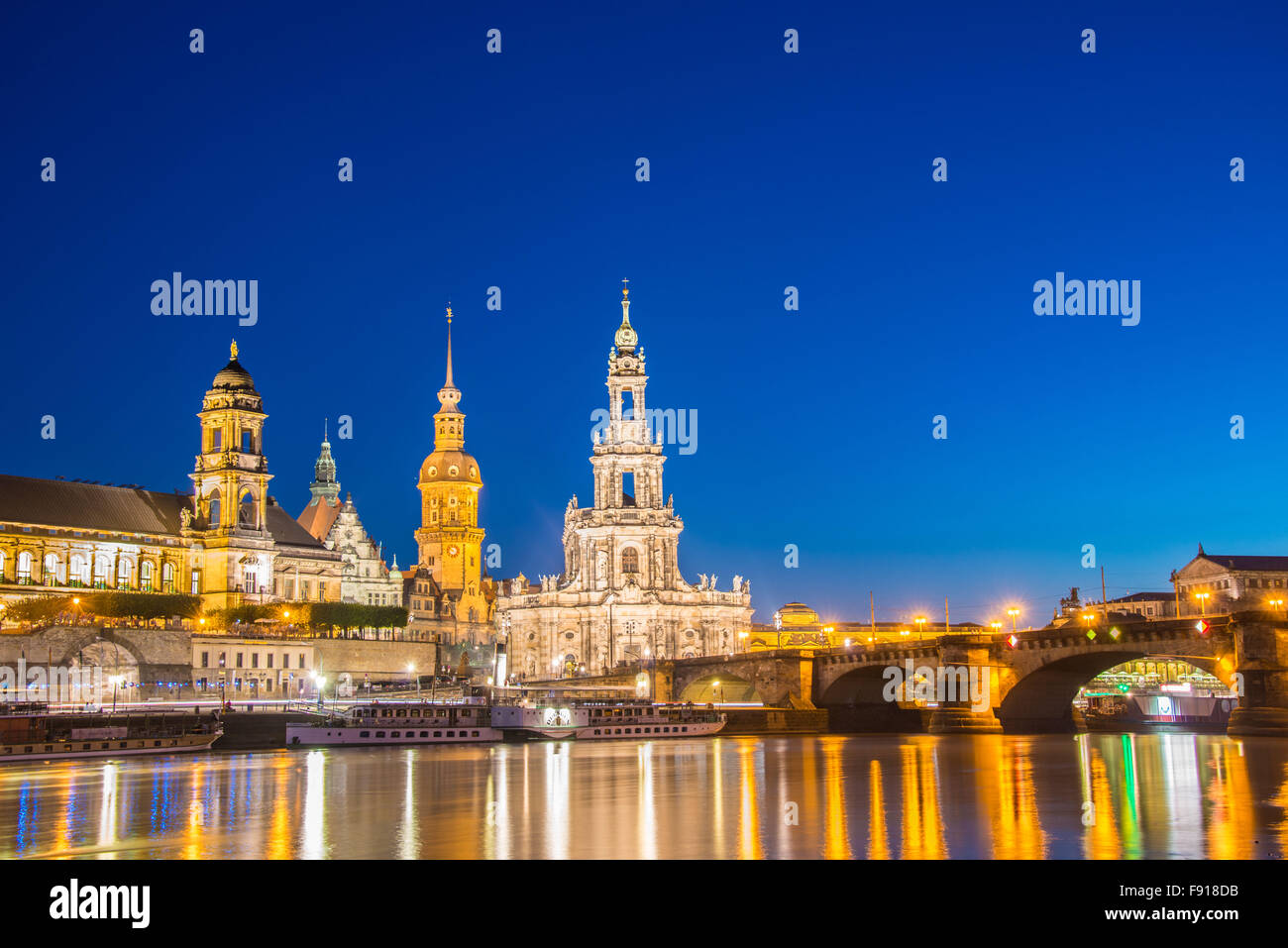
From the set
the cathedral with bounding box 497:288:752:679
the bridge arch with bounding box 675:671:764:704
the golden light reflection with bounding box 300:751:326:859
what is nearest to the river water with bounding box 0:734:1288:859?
the golden light reflection with bounding box 300:751:326:859

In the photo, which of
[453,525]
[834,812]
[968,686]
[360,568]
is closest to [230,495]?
[360,568]

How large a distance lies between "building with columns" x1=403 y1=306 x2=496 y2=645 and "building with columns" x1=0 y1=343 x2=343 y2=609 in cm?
4698

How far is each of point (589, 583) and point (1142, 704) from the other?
6169cm

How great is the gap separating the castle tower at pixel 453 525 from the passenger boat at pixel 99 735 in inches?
3836

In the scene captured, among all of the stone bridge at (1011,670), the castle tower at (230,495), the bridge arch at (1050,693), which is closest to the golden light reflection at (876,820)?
the stone bridge at (1011,670)

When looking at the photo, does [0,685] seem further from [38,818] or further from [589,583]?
[589,583]

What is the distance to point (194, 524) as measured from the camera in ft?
431

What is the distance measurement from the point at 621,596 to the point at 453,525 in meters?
39.4

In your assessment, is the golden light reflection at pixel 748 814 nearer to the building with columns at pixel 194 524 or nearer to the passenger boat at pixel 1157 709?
the passenger boat at pixel 1157 709

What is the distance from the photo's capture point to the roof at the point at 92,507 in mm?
121938

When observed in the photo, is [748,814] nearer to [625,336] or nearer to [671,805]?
[671,805]

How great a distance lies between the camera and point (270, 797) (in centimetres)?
4938

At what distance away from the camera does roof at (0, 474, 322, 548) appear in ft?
400
